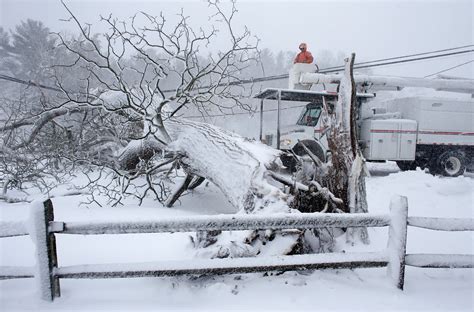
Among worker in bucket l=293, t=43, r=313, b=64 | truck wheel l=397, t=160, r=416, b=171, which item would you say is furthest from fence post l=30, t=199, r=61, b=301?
truck wheel l=397, t=160, r=416, b=171

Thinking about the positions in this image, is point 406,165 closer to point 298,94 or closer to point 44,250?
point 298,94

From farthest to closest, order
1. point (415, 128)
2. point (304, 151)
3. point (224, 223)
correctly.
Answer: point (415, 128) < point (304, 151) < point (224, 223)

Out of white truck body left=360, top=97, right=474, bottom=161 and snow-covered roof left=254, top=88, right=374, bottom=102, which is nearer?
snow-covered roof left=254, top=88, right=374, bottom=102

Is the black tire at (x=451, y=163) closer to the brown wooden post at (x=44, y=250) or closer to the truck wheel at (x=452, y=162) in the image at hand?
the truck wheel at (x=452, y=162)

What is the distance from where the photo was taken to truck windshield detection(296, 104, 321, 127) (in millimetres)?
9625

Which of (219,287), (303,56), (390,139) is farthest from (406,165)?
(219,287)

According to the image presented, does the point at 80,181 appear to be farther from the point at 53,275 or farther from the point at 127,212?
the point at 53,275

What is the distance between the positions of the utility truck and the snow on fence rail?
6.59 meters

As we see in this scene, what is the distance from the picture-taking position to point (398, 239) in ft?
8.18

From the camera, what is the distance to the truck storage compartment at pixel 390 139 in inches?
384

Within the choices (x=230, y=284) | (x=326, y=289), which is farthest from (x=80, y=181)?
(x=326, y=289)

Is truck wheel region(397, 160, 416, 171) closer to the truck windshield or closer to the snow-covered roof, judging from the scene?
the snow-covered roof

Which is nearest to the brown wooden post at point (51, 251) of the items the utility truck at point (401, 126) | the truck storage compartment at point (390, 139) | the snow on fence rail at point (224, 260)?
the snow on fence rail at point (224, 260)

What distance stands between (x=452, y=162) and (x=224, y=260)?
38.1 feet
